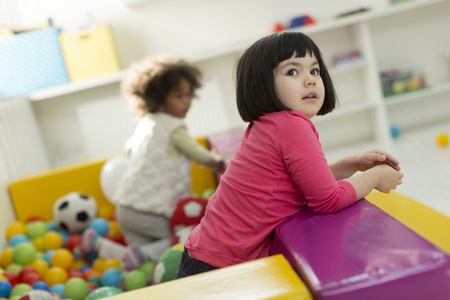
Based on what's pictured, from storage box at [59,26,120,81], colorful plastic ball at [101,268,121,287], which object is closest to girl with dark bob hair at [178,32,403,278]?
colorful plastic ball at [101,268,121,287]

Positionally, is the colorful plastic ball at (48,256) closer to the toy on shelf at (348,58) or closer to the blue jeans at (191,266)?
the blue jeans at (191,266)

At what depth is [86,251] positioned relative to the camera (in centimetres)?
202

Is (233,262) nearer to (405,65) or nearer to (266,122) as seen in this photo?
(266,122)

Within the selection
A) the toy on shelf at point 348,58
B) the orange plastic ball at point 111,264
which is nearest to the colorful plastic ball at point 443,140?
the toy on shelf at point 348,58

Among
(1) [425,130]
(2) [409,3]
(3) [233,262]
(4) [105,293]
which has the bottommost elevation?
(1) [425,130]

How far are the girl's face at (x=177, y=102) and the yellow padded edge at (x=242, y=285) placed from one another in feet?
4.48

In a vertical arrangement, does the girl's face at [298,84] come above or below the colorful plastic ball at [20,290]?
above

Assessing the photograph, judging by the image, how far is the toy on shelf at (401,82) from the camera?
11.9ft

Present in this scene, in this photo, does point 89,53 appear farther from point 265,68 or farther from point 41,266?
point 265,68

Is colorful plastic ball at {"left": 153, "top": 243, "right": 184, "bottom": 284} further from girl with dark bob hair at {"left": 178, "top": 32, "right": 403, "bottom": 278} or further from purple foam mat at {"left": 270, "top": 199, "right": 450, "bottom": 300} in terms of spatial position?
purple foam mat at {"left": 270, "top": 199, "right": 450, "bottom": 300}

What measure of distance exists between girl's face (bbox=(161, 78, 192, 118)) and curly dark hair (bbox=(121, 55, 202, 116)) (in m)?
0.02

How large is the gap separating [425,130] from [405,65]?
0.50 m

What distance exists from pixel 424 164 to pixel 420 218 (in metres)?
1.96

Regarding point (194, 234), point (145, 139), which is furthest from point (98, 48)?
point (194, 234)
